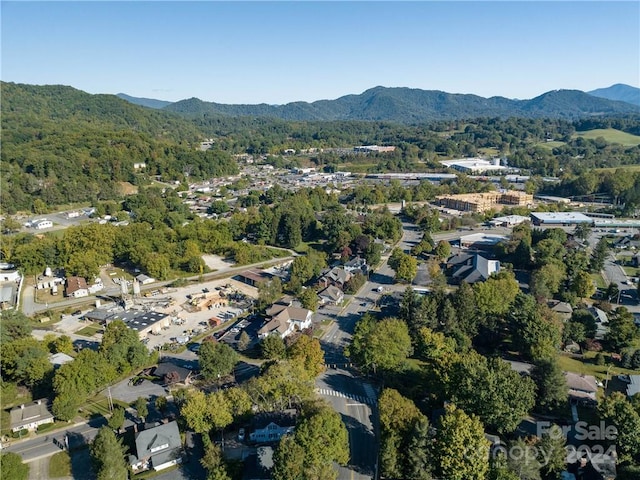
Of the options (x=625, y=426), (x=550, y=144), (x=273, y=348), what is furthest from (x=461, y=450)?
(x=550, y=144)

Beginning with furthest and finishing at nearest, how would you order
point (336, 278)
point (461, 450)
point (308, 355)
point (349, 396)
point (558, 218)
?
point (558, 218)
point (336, 278)
point (308, 355)
point (349, 396)
point (461, 450)

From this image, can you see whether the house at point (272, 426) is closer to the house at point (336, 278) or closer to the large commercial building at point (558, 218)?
the house at point (336, 278)

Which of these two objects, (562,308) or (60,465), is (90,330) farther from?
(562,308)

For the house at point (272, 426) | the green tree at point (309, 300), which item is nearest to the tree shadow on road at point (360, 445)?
the house at point (272, 426)

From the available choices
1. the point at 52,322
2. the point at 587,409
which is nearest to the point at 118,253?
the point at 52,322

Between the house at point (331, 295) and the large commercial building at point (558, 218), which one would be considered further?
the large commercial building at point (558, 218)

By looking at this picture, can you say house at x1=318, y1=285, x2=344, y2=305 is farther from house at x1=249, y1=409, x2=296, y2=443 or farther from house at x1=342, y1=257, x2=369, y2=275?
house at x1=249, y1=409, x2=296, y2=443

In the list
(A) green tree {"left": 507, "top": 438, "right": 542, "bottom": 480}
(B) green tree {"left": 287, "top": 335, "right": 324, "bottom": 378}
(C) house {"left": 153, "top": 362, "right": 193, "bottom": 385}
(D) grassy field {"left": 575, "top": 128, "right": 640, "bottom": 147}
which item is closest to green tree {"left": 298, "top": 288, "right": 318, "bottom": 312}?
(B) green tree {"left": 287, "top": 335, "right": 324, "bottom": 378}
